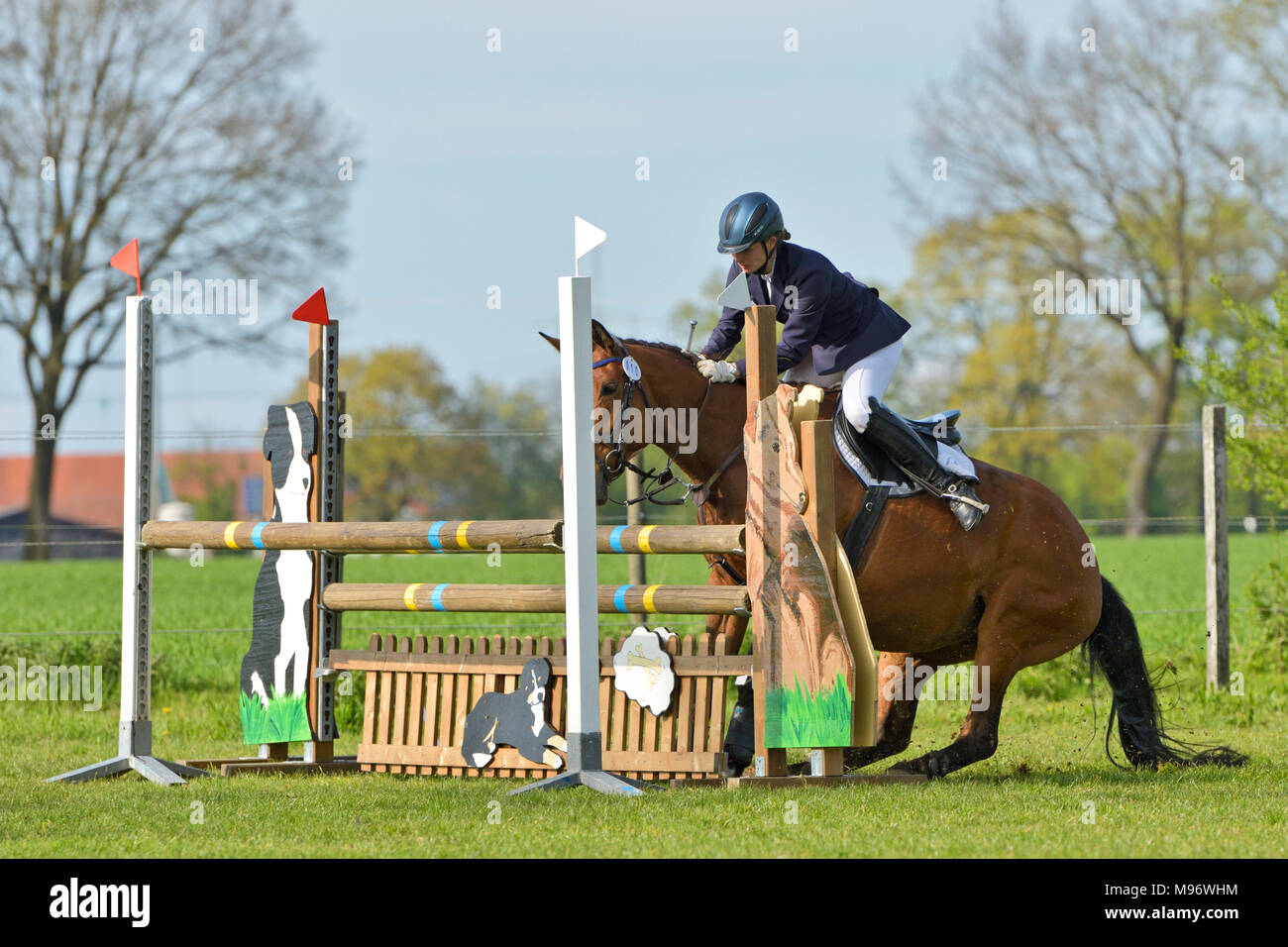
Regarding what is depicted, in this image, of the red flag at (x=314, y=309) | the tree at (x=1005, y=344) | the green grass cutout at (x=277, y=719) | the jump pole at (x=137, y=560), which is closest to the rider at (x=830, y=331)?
the red flag at (x=314, y=309)

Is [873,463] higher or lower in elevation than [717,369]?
lower

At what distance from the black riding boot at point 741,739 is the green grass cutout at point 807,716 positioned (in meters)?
0.18

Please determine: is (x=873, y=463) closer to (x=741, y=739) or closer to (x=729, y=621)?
(x=729, y=621)

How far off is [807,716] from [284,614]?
2.58 metres

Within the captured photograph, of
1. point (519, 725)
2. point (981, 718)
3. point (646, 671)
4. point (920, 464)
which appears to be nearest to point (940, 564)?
point (920, 464)

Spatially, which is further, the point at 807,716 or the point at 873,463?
the point at 873,463

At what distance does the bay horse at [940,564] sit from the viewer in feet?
19.6

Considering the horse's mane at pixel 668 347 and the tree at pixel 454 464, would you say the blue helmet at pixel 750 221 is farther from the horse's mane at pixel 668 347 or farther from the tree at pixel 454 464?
the tree at pixel 454 464

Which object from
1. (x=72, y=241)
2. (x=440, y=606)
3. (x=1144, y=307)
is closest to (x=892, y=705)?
(x=440, y=606)

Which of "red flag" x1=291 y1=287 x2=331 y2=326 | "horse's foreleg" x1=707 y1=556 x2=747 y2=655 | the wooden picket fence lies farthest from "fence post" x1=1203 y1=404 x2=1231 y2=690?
"red flag" x1=291 y1=287 x2=331 y2=326

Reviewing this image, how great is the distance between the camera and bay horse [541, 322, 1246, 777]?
19.6 feet

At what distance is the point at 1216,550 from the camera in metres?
9.73

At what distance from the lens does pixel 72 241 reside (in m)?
30.5

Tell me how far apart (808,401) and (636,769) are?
5.35 ft
